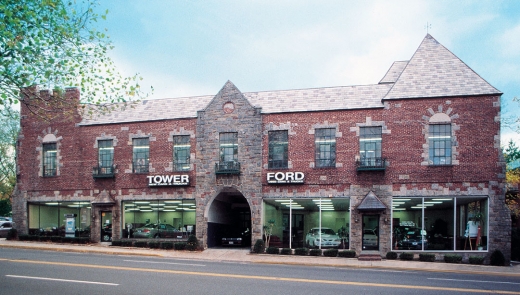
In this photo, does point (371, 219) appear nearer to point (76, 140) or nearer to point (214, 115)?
point (214, 115)

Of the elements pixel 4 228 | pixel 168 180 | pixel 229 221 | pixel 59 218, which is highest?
pixel 168 180

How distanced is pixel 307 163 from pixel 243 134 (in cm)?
423

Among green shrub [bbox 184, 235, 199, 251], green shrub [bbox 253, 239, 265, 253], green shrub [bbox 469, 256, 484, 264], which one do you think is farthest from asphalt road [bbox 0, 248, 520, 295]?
green shrub [bbox 184, 235, 199, 251]

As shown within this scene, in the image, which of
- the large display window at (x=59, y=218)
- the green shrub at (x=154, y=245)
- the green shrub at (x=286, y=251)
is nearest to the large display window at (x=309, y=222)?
the green shrub at (x=286, y=251)

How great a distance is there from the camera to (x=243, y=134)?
27734 millimetres

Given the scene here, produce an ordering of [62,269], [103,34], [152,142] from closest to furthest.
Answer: [103,34] → [62,269] → [152,142]

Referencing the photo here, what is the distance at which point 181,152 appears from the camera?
2897cm

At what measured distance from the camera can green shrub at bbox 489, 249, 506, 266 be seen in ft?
76.1

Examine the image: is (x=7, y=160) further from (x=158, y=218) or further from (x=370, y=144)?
(x=370, y=144)

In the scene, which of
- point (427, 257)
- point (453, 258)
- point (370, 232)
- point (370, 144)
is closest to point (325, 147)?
point (370, 144)

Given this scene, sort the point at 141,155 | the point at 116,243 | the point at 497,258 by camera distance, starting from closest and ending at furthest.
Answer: the point at 497,258 < the point at 116,243 < the point at 141,155

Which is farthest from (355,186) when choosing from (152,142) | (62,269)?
(62,269)

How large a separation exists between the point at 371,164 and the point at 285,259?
706 centimetres

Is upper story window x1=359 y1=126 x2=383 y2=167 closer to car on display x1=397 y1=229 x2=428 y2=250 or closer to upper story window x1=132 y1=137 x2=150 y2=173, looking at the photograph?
car on display x1=397 y1=229 x2=428 y2=250
